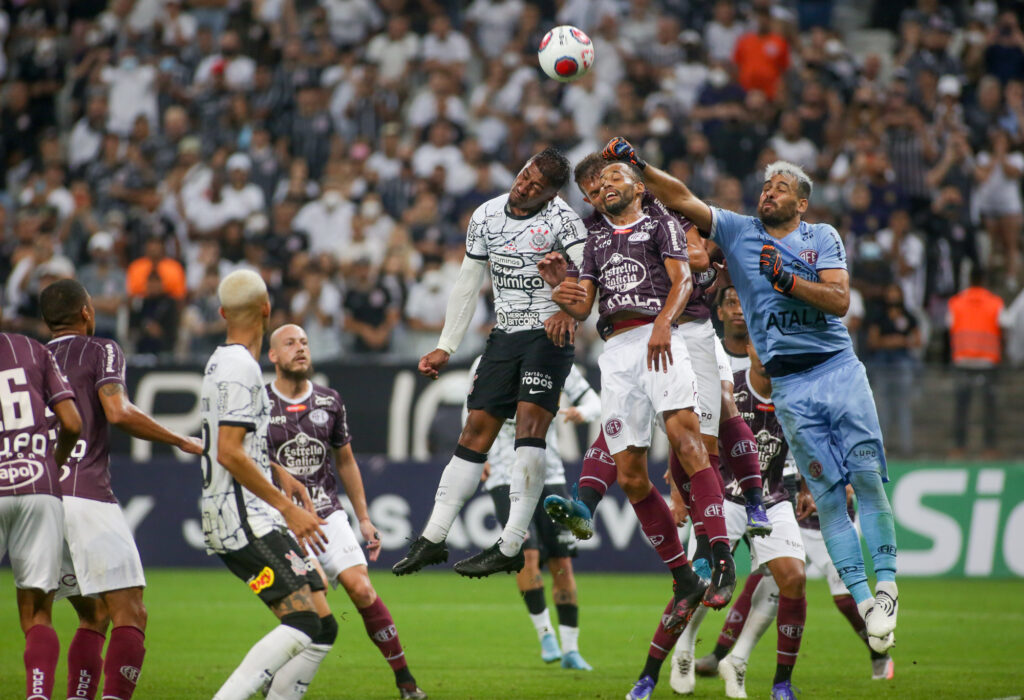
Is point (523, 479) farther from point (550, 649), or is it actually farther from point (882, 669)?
point (882, 669)

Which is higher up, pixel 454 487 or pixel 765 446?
pixel 765 446

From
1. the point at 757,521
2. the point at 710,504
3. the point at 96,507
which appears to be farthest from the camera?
the point at 757,521

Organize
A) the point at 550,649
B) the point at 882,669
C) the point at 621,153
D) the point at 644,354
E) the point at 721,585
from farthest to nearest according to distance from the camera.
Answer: the point at 550,649 → the point at 882,669 → the point at 644,354 → the point at 621,153 → the point at 721,585

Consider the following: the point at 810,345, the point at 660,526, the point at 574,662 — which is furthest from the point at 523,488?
the point at 574,662

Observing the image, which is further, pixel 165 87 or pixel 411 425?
pixel 165 87

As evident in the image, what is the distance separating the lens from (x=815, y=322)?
8633 millimetres

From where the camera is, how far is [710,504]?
860 cm

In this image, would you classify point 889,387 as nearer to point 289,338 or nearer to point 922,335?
point 922,335

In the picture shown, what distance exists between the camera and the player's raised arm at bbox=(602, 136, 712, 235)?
849 cm

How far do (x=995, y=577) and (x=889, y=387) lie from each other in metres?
2.87

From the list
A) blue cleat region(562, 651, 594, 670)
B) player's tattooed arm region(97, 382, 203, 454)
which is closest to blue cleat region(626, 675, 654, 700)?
blue cleat region(562, 651, 594, 670)

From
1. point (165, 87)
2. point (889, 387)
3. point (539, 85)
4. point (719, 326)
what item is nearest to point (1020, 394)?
point (889, 387)

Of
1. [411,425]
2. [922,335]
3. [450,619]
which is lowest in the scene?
[450,619]

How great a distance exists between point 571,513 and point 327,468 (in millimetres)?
2333
